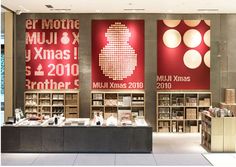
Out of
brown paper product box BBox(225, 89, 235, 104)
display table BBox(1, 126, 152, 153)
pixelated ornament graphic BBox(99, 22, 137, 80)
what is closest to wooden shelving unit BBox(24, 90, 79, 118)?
pixelated ornament graphic BBox(99, 22, 137, 80)

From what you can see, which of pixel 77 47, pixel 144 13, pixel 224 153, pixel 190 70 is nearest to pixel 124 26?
pixel 144 13

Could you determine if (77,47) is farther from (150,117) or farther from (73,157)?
(73,157)

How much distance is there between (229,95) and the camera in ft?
47.7

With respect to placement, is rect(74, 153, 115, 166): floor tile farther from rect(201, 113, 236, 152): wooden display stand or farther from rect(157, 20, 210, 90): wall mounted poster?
rect(157, 20, 210, 90): wall mounted poster

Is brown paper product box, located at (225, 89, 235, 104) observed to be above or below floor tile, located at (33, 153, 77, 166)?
above

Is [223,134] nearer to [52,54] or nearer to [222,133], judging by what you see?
[222,133]

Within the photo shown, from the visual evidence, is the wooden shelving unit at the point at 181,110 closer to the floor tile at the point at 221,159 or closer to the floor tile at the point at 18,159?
the floor tile at the point at 221,159

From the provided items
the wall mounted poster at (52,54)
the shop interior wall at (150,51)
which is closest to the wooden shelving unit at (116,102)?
the shop interior wall at (150,51)

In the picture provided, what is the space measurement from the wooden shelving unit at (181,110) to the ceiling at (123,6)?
9.26ft

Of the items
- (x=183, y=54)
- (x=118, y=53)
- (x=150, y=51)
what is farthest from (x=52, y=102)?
(x=183, y=54)

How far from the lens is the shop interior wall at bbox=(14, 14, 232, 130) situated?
1475cm

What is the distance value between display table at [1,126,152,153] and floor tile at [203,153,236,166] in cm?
150

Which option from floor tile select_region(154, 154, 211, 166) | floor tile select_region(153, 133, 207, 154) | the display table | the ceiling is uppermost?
the ceiling

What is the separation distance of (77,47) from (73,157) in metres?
5.38
